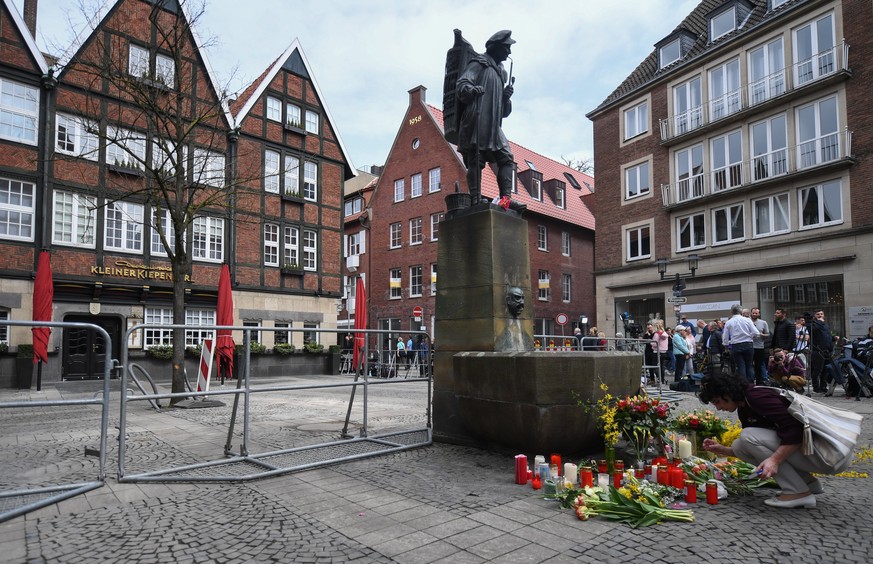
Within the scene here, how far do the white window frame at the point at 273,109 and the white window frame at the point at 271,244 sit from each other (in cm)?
461

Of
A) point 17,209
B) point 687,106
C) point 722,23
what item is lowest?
point 17,209

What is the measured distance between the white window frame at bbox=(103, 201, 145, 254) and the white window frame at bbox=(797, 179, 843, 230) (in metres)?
23.4

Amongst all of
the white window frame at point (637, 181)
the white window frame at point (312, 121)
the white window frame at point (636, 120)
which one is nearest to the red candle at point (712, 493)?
the white window frame at point (312, 121)

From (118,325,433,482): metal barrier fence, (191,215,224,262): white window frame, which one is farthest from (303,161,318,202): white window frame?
(118,325,433,482): metal barrier fence

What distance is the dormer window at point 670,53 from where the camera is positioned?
27.8m

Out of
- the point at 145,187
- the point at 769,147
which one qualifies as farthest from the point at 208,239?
the point at 769,147

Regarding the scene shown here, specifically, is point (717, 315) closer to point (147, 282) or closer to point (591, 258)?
point (591, 258)

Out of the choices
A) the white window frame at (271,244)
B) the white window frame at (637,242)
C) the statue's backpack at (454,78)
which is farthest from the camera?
the white window frame at (637,242)

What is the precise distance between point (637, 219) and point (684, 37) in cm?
845

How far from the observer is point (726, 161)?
25.1 meters

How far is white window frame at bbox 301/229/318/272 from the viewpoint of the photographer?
26.4 metres

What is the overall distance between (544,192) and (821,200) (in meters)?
18.9

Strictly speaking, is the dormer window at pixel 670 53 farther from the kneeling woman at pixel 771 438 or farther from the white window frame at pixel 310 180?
the kneeling woman at pixel 771 438

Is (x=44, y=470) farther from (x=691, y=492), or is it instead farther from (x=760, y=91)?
(x=760, y=91)
